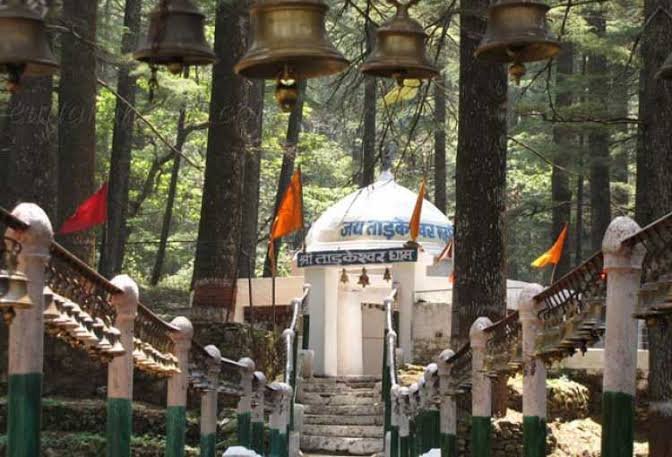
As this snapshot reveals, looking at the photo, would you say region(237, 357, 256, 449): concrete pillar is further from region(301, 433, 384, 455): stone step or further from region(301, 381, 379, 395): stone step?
region(301, 381, 379, 395): stone step

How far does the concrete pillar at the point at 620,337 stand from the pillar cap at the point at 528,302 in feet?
5.97

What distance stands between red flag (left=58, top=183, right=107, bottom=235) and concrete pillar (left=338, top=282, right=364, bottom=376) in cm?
1097

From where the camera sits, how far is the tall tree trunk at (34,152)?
2180 cm

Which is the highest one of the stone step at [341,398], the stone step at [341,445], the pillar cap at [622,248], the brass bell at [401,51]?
the brass bell at [401,51]

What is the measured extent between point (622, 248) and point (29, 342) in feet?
12.1

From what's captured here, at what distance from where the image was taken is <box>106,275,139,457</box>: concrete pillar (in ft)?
35.4

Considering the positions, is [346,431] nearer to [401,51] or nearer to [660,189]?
[660,189]

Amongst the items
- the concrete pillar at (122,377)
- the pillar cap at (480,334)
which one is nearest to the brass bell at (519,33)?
the concrete pillar at (122,377)

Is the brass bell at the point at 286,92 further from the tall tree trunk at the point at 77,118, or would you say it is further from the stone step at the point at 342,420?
the stone step at the point at 342,420

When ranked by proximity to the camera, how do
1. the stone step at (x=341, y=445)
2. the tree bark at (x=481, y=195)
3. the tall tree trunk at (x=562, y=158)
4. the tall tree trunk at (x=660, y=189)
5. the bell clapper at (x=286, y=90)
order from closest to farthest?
1. the bell clapper at (x=286, y=90)
2. the tall tree trunk at (x=660, y=189)
3. the tree bark at (x=481, y=195)
4. the stone step at (x=341, y=445)
5. the tall tree trunk at (x=562, y=158)

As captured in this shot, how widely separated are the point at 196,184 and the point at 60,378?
2282cm

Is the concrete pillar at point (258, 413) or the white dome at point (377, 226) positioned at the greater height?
the white dome at point (377, 226)

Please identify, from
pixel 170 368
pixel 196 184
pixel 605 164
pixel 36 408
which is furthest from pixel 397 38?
pixel 196 184

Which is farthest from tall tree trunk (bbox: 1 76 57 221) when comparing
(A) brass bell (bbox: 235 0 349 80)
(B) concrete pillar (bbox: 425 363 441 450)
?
(A) brass bell (bbox: 235 0 349 80)
